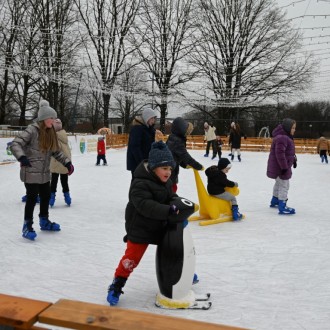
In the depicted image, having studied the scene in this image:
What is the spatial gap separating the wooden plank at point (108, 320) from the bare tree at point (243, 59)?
22.8 m

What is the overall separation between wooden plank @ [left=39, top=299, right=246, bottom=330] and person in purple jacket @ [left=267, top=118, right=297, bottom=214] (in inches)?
179

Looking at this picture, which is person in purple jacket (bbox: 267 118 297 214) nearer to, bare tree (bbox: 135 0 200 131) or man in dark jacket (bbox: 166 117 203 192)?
man in dark jacket (bbox: 166 117 203 192)

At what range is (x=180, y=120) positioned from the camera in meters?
4.97

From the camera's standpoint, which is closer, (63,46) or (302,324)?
(302,324)

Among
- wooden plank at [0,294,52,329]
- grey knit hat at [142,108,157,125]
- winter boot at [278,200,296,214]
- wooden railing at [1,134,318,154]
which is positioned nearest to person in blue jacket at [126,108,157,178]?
grey knit hat at [142,108,157,125]

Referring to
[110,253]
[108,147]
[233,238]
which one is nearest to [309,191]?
[233,238]

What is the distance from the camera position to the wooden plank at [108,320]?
52.3 inches

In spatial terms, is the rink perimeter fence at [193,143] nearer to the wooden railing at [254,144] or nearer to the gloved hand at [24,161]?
the wooden railing at [254,144]

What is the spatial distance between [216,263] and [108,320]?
2.43m

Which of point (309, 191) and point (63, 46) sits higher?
point (63, 46)

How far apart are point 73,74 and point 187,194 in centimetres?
1625

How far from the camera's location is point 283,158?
18.3 feet

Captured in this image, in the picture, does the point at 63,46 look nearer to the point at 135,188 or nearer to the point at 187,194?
the point at 187,194

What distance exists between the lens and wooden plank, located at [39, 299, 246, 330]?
4.36ft
